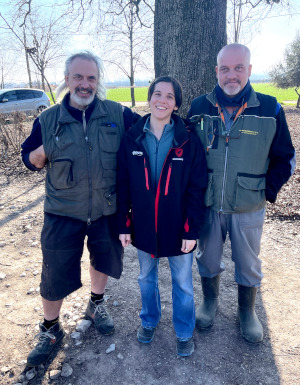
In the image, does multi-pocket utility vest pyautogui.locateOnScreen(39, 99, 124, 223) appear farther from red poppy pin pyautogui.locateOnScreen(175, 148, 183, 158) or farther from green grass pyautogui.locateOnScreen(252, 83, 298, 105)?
green grass pyautogui.locateOnScreen(252, 83, 298, 105)

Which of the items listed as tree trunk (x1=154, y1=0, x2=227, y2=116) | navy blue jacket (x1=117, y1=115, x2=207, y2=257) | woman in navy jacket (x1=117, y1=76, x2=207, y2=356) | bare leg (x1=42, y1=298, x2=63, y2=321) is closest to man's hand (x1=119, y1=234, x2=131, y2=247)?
woman in navy jacket (x1=117, y1=76, x2=207, y2=356)

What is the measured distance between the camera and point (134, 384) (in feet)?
7.75

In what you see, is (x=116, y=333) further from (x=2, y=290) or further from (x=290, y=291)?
(x=290, y=291)

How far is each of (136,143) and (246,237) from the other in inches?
46.6

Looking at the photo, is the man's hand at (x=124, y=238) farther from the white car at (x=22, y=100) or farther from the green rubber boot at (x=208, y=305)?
the white car at (x=22, y=100)

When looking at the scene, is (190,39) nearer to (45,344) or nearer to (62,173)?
(62,173)

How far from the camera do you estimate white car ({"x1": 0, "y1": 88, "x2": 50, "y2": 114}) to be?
17328 mm

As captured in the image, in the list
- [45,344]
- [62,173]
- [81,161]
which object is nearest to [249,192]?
[81,161]

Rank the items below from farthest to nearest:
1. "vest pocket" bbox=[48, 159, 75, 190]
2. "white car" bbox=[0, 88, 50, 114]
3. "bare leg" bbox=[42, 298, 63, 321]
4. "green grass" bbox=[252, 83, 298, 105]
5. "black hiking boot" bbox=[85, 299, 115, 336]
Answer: "green grass" bbox=[252, 83, 298, 105], "white car" bbox=[0, 88, 50, 114], "black hiking boot" bbox=[85, 299, 115, 336], "bare leg" bbox=[42, 298, 63, 321], "vest pocket" bbox=[48, 159, 75, 190]

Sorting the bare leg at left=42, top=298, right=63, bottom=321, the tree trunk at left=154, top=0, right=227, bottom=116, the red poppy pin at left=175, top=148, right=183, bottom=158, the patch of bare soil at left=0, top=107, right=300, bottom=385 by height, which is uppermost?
the tree trunk at left=154, top=0, right=227, bottom=116

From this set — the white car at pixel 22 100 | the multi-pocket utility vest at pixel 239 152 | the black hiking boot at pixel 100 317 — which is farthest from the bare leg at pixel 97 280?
the white car at pixel 22 100

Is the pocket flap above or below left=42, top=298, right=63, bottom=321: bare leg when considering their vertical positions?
above

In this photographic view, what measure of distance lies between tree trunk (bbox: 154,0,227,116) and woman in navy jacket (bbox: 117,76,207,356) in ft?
5.78

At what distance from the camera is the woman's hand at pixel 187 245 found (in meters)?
2.34
